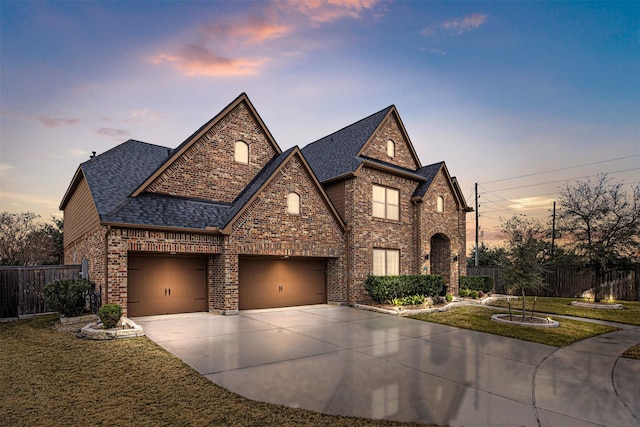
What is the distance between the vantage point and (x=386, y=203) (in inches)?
752

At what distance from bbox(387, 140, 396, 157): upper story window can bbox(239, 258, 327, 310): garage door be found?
760 cm

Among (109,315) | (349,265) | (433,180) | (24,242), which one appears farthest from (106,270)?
(24,242)

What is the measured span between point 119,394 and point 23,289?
1121cm

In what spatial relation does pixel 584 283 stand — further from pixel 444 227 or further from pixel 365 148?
pixel 365 148

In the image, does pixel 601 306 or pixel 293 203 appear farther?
pixel 601 306

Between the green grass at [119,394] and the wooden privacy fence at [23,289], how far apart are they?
6195 mm

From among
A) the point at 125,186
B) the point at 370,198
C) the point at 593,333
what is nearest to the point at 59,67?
the point at 125,186

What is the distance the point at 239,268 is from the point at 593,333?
Result: 513 inches

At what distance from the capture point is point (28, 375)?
639cm

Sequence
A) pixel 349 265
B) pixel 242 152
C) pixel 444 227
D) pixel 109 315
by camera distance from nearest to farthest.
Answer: pixel 109 315
pixel 242 152
pixel 349 265
pixel 444 227

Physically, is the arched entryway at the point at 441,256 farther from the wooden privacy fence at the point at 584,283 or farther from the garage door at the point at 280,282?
the garage door at the point at 280,282

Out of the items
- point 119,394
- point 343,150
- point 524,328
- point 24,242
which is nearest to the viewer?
point 119,394

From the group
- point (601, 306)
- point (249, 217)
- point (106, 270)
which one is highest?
point (249, 217)

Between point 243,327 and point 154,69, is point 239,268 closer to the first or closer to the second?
point 243,327
